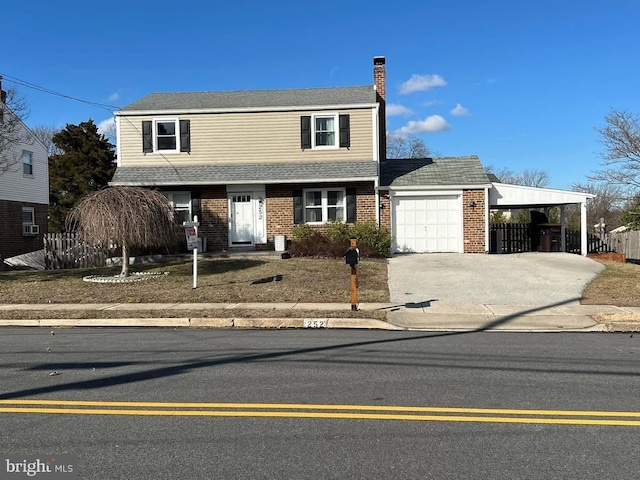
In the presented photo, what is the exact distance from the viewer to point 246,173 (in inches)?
807

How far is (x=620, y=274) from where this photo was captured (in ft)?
50.0

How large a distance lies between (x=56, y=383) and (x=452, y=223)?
16.6 metres

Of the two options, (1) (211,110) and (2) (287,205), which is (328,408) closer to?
(2) (287,205)

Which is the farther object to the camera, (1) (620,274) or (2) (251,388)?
(1) (620,274)

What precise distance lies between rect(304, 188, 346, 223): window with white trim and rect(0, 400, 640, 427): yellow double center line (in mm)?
15523

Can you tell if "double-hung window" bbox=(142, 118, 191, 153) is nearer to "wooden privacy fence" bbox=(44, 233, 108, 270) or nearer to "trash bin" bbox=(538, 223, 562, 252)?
"wooden privacy fence" bbox=(44, 233, 108, 270)

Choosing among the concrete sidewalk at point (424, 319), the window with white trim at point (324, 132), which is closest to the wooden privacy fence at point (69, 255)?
the concrete sidewalk at point (424, 319)

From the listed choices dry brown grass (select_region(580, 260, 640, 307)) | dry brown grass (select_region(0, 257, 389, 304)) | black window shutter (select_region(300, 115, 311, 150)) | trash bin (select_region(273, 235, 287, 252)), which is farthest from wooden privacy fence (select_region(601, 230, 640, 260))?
trash bin (select_region(273, 235, 287, 252))

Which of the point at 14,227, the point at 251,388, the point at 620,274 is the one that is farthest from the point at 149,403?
the point at 14,227

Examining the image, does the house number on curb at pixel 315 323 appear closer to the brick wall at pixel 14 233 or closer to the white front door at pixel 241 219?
the white front door at pixel 241 219

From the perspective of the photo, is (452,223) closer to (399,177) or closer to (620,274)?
(399,177)

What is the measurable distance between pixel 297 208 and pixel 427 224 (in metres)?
5.11

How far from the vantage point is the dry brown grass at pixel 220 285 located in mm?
12781

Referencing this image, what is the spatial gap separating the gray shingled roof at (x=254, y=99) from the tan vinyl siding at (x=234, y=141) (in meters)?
0.45
